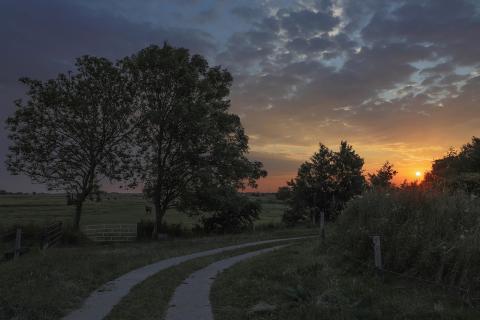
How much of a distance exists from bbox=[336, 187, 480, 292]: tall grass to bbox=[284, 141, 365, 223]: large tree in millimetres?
33662

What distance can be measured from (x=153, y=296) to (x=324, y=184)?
131 ft

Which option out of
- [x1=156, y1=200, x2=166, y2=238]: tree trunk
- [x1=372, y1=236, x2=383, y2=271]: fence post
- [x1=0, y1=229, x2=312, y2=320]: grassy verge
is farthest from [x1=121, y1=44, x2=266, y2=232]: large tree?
[x1=372, y1=236, x2=383, y2=271]: fence post

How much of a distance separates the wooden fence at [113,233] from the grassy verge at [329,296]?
66.7 feet

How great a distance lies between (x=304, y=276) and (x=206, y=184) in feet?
67.4

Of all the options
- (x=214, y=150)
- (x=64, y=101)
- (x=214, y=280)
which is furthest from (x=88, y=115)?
(x=214, y=280)

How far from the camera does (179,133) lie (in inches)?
1277

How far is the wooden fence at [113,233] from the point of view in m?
31.6

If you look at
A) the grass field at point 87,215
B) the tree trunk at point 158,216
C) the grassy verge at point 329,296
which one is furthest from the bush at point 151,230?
→ the grassy verge at point 329,296

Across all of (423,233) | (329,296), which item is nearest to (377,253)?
(423,233)

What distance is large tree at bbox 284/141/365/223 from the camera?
48094mm

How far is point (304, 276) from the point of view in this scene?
40.2 ft

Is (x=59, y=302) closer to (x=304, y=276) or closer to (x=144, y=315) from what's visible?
(x=144, y=315)

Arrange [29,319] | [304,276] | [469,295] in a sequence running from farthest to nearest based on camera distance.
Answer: [304,276] < [469,295] < [29,319]

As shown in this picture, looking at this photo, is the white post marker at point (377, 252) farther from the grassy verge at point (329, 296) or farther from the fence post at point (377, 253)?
the grassy verge at point (329, 296)
